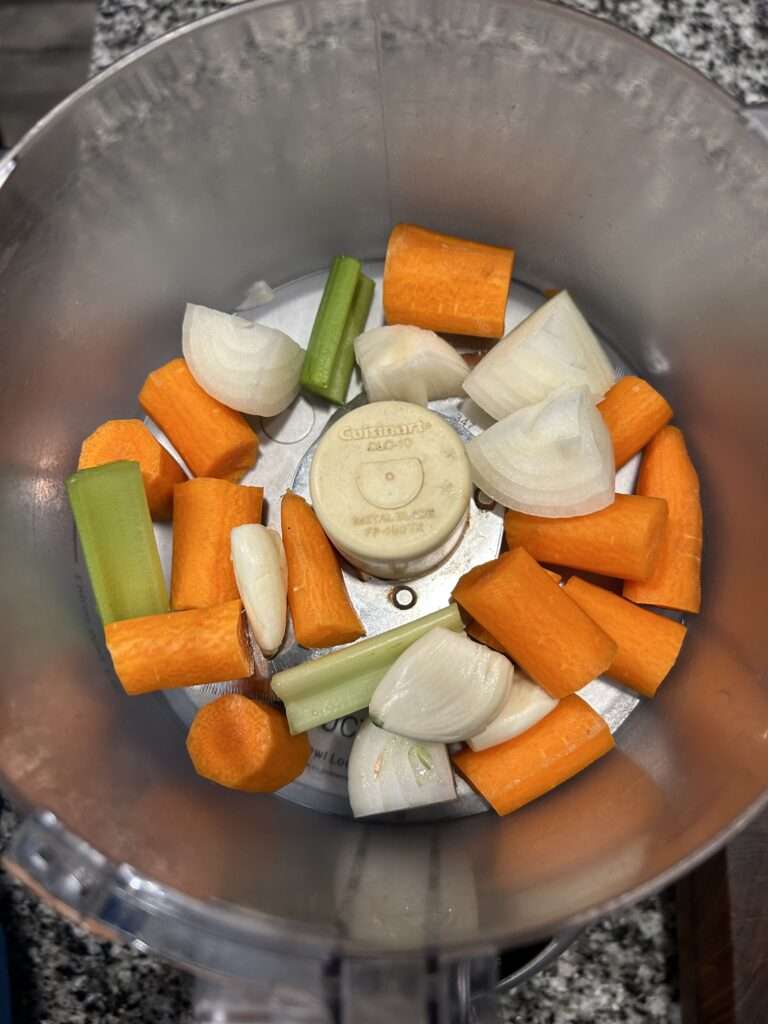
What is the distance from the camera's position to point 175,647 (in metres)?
0.77

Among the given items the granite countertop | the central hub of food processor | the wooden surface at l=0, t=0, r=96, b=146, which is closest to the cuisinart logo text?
the central hub of food processor

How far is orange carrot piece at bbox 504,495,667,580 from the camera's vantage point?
0.80 metres

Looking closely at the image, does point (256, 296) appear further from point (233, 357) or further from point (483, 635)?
point (483, 635)

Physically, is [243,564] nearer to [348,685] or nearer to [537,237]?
[348,685]

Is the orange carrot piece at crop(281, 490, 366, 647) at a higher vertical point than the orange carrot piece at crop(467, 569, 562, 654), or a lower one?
higher

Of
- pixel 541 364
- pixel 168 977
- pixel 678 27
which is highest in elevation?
pixel 678 27

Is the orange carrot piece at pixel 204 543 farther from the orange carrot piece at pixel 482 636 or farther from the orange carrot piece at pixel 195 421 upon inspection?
the orange carrot piece at pixel 482 636

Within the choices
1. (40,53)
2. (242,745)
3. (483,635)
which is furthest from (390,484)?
(40,53)

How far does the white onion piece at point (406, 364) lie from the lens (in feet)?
2.88

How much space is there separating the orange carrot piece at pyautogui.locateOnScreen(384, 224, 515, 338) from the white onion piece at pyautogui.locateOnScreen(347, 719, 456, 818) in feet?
1.39

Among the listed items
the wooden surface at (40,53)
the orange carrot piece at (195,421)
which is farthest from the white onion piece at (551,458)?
the wooden surface at (40,53)

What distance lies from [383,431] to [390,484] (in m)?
0.05

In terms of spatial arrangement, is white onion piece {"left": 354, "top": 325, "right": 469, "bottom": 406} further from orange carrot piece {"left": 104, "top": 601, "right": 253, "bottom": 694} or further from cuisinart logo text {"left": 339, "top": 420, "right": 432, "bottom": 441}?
orange carrot piece {"left": 104, "top": 601, "right": 253, "bottom": 694}

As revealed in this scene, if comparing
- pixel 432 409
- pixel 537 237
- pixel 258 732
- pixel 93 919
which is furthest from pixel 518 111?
pixel 93 919
